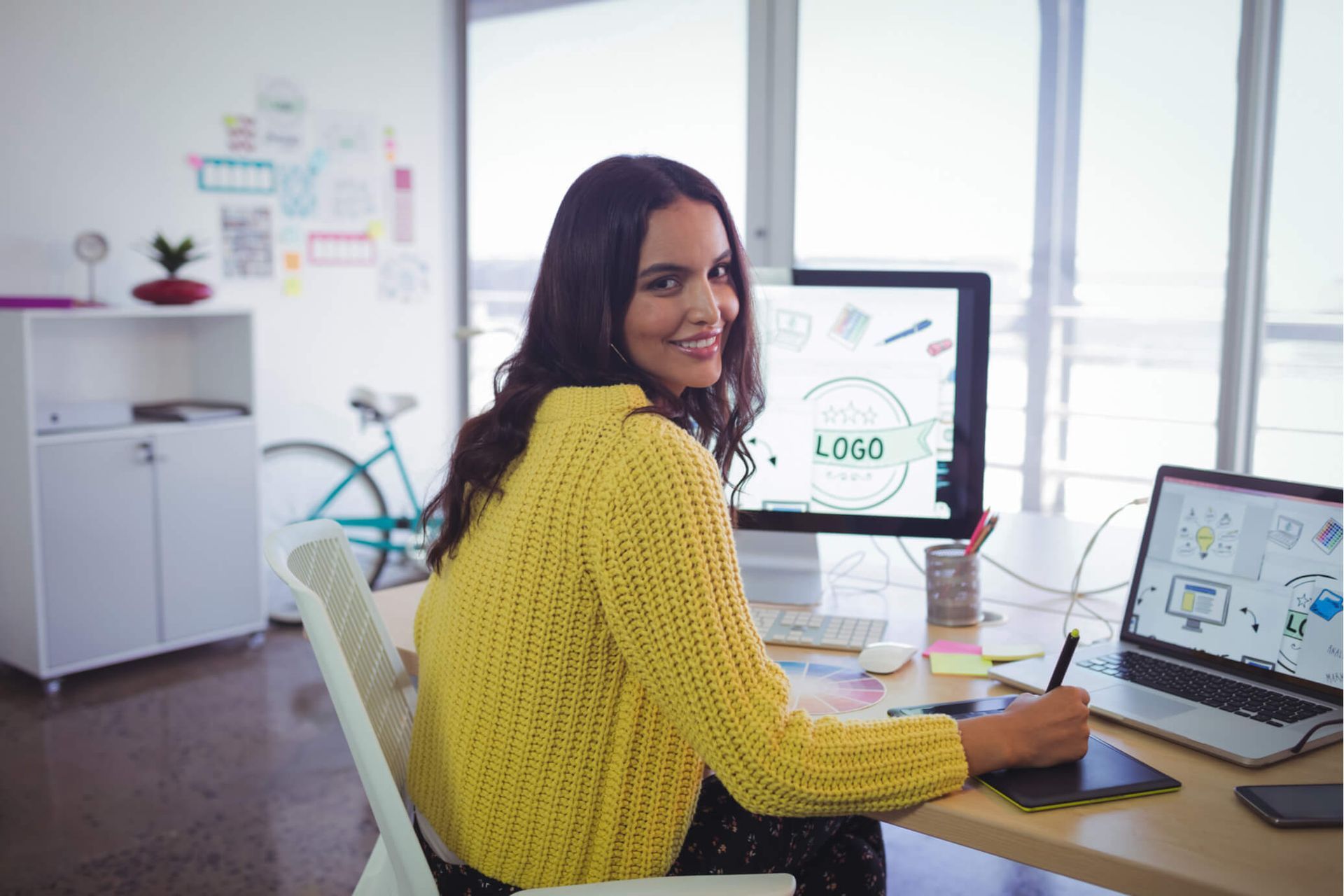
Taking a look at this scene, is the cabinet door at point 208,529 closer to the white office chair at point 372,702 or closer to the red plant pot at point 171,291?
the red plant pot at point 171,291

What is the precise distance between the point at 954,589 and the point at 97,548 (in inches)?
105

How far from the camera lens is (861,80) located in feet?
11.3

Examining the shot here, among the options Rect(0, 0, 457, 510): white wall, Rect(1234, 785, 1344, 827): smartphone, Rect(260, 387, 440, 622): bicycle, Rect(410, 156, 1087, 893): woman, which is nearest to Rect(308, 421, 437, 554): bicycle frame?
Rect(260, 387, 440, 622): bicycle

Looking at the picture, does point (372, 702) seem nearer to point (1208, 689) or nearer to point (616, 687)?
point (616, 687)

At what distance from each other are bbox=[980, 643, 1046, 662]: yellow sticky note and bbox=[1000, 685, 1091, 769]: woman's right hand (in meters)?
0.34

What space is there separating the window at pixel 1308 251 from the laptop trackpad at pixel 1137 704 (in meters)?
1.60

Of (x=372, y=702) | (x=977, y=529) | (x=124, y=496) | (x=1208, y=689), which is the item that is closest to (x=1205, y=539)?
(x=1208, y=689)

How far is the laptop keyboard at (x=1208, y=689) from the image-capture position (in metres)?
1.27

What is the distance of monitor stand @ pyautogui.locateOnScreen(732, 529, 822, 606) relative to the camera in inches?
69.8

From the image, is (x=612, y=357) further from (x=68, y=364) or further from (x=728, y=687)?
(x=68, y=364)

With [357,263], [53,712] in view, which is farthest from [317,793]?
[357,263]

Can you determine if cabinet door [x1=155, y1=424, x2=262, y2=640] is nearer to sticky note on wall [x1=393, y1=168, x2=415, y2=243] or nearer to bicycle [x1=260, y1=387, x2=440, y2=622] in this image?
bicycle [x1=260, y1=387, x2=440, y2=622]

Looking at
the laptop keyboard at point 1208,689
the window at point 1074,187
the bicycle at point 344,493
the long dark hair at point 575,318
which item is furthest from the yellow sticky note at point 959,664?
the bicycle at point 344,493

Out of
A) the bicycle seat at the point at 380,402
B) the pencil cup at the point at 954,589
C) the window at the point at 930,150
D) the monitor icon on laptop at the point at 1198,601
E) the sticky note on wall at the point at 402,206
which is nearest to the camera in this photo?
the monitor icon on laptop at the point at 1198,601
